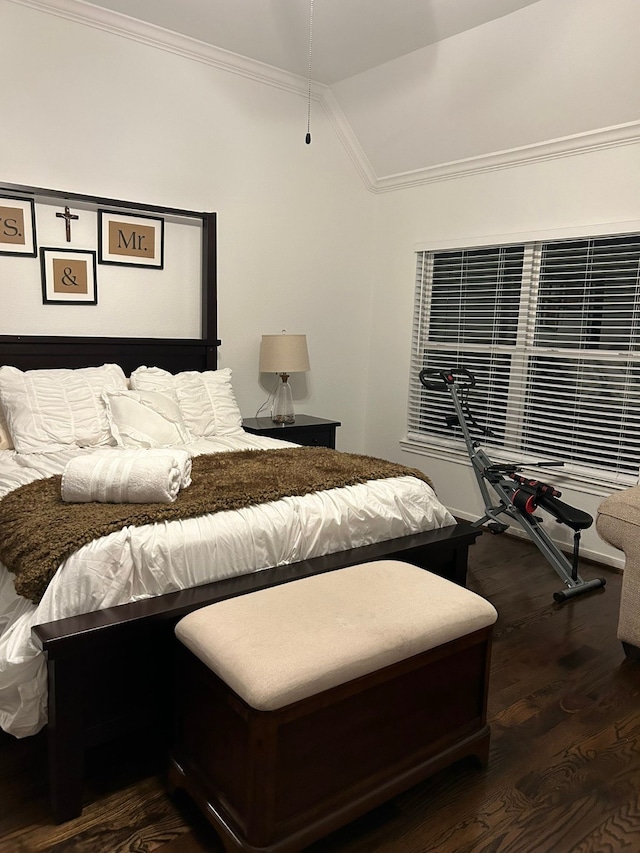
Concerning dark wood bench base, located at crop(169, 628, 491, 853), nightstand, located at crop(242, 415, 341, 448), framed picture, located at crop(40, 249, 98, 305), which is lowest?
dark wood bench base, located at crop(169, 628, 491, 853)

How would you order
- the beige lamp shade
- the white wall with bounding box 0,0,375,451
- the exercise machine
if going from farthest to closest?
the beige lamp shade < the white wall with bounding box 0,0,375,451 < the exercise machine

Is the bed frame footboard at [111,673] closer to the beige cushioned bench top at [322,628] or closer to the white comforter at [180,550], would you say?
the white comforter at [180,550]

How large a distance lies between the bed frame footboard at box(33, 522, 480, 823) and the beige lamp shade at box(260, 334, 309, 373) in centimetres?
232

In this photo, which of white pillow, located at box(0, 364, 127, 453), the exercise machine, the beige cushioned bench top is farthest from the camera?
the exercise machine

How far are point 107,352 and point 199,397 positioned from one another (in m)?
0.63

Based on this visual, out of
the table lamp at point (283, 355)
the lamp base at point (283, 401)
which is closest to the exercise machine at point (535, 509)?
the table lamp at point (283, 355)

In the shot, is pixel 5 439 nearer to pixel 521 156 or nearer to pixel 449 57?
pixel 449 57

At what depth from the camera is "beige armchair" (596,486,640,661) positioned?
2.71m

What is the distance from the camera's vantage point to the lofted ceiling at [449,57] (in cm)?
340

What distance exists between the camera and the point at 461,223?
462 centimetres

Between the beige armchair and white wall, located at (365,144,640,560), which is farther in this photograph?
white wall, located at (365,144,640,560)

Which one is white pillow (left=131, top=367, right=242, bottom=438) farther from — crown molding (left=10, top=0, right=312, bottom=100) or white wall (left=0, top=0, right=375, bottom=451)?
crown molding (left=10, top=0, right=312, bottom=100)

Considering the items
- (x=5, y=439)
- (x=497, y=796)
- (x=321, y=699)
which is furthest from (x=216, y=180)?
(x=497, y=796)

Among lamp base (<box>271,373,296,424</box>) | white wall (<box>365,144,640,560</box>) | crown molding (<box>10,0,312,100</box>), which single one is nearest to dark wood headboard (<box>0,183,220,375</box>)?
lamp base (<box>271,373,296,424</box>)
